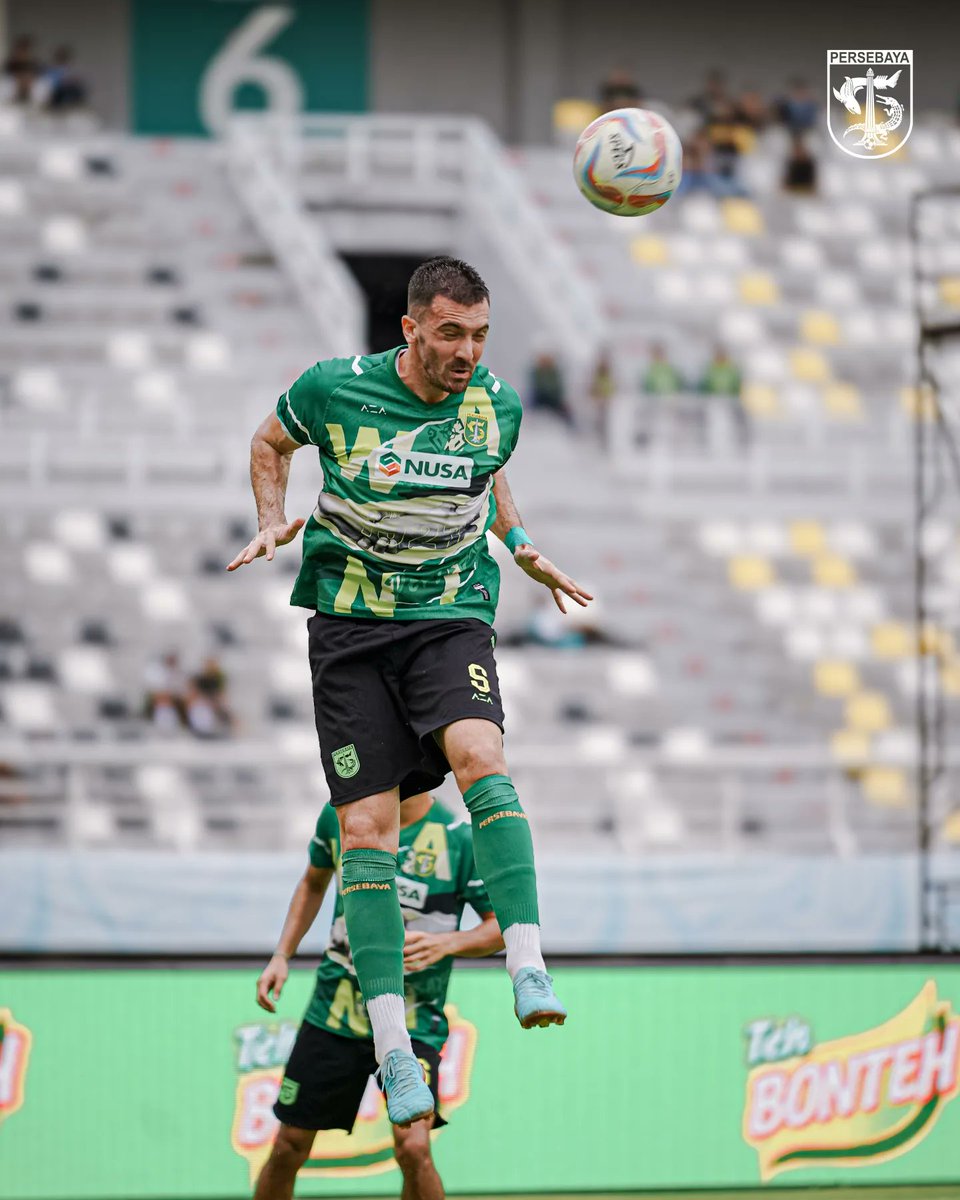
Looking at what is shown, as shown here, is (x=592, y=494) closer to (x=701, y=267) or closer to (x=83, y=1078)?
(x=701, y=267)

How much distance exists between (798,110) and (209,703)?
11475mm

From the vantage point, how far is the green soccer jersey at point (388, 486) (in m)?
4.84

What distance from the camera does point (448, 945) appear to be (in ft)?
18.1

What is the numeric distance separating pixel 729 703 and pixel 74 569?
5789 millimetres

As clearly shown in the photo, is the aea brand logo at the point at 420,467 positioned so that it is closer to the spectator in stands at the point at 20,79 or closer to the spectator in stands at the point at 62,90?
the spectator in stands at the point at 20,79

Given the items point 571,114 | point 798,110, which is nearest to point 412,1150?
point 798,110

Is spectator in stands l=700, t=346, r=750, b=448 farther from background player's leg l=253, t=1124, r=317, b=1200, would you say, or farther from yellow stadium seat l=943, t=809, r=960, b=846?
background player's leg l=253, t=1124, r=317, b=1200

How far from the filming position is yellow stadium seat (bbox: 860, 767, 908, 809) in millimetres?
15359

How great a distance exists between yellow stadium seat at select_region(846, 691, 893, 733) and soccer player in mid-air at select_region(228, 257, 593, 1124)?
457 inches

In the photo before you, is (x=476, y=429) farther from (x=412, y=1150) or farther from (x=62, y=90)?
(x=62, y=90)

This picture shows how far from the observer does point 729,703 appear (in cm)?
1602

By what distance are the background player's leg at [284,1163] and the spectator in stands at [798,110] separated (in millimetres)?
18188

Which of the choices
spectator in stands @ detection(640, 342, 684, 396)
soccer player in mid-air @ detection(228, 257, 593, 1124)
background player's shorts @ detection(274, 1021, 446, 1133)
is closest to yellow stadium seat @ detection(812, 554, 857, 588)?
spectator in stands @ detection(640, 342, 684, 396)

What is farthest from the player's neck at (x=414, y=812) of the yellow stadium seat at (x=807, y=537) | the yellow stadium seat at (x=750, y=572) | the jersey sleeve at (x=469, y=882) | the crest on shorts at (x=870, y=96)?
the yellow stadium seat at (x=807, y=537)
